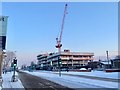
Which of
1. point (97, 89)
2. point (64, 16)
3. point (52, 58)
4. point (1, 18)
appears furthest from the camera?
point (52, 58)

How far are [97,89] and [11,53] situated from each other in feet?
292

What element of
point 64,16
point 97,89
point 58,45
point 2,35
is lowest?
point 97,89

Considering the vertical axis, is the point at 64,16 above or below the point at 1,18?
above

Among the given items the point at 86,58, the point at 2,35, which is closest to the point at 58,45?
the point at 86,58

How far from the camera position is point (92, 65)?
414ft

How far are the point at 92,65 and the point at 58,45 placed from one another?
69.3 ft

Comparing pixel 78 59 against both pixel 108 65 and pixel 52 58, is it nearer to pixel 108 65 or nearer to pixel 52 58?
pixel 52 58

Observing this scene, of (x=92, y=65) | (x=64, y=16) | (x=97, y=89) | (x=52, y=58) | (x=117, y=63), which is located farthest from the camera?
(x=52, y=58)

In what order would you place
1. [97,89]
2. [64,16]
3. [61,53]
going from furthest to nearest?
[61,53], [64,16], [97,89]

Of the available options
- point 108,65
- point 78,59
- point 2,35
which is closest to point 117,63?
point 108,65

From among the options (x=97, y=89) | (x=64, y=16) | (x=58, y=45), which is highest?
(x=64, y=16)

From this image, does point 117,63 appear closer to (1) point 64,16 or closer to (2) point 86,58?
(1) point 64,16

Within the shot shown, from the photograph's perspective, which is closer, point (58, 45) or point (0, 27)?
point (0, 27)

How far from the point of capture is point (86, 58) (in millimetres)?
164250
